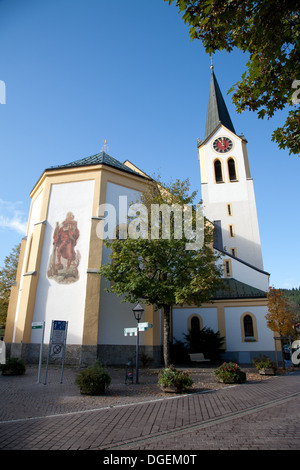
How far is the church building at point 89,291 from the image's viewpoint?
17125 millimetres

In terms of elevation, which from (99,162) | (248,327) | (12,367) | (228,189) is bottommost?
(12,367)

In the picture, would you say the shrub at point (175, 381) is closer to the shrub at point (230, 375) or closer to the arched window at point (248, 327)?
the shrub at point (230, 375)

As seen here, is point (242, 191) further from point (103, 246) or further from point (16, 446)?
point (16, 446)

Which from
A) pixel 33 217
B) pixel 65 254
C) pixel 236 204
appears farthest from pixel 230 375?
pixel 236 204

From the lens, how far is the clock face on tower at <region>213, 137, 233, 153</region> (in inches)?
1564

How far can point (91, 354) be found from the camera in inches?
637

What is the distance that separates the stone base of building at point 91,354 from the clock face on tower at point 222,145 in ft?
96.4

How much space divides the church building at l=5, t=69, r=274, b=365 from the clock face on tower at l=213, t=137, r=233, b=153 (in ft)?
58.2

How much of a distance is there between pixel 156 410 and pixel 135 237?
954 centimetres

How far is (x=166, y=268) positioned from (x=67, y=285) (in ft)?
20.9

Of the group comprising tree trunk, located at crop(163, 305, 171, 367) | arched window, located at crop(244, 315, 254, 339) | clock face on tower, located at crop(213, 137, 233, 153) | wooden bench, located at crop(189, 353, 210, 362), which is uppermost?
clock face on tower, located at crop(213, 137, 233, 153)

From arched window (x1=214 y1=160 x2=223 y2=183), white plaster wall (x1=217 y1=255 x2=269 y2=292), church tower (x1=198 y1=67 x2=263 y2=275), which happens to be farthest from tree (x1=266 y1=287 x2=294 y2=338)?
arched window (x1=214 y1=160 x2=223 y2=183)

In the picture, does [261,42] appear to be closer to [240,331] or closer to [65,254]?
[65,254]

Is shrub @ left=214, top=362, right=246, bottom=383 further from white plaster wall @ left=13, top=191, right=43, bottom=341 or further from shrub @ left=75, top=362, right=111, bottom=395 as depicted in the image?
white plaster wall @ left=13, top=191, right=43, bottom=341
